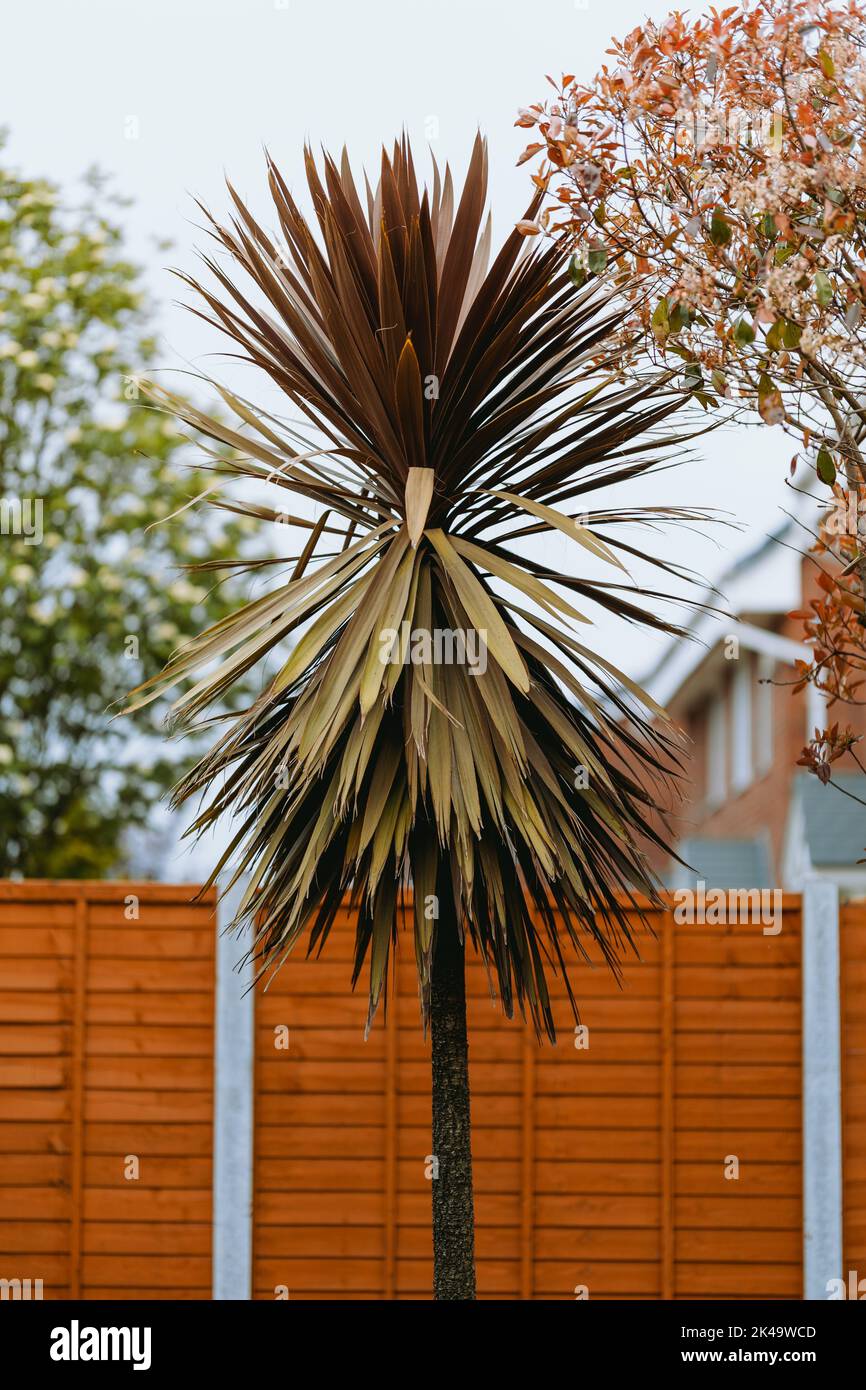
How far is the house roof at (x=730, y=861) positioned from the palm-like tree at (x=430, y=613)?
1245 centimetres

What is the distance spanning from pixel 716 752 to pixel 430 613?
16895 mm

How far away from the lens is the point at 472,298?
4.98m

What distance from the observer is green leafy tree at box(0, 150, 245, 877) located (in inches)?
496

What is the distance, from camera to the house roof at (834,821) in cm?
1346

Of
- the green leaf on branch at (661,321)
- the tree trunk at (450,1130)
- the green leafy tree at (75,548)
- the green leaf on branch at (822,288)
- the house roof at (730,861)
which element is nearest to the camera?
the green leaf on branch at (822,288)

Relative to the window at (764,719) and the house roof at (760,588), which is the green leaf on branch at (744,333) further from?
the window at (764,719)

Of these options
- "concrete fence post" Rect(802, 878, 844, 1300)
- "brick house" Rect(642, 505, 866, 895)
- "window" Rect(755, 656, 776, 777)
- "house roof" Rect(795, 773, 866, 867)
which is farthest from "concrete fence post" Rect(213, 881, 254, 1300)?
"window" Rect(755, 656, 776, 777)

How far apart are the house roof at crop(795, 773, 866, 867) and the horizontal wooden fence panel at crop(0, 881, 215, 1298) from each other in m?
8.54

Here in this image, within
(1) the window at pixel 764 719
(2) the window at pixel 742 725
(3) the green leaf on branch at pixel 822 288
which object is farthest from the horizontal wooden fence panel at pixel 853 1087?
(2) the window at pixel 742 725

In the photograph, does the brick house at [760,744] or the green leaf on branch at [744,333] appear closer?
the green leaf on branch at [744,333]

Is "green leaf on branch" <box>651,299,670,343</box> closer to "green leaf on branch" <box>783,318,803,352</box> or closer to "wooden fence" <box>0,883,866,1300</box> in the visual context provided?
"green leaf on branch" <box>783,318,803,352</box>
